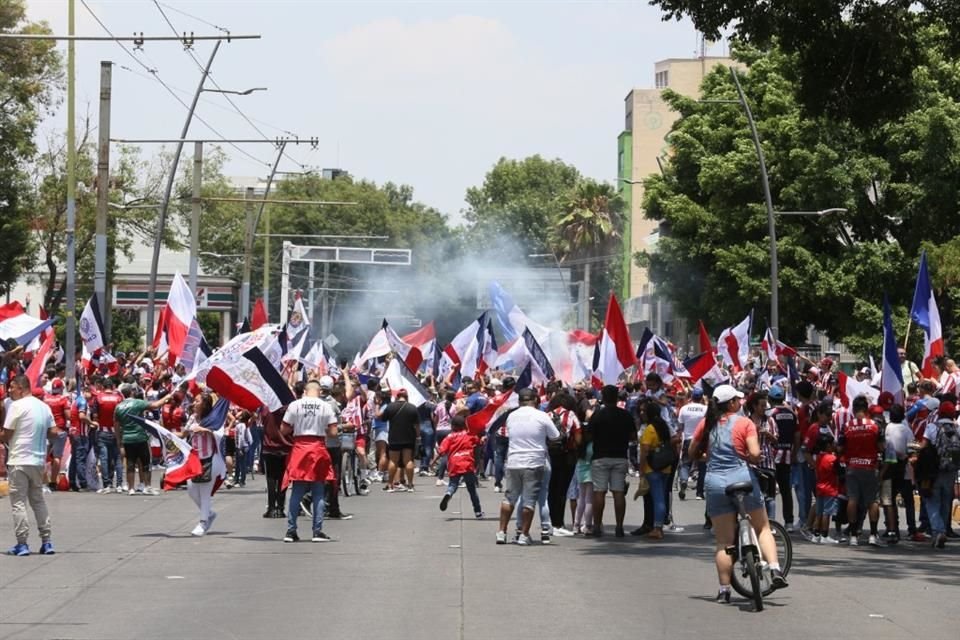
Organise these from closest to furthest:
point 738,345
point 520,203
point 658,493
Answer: point 658,493 → point 738,345 → point 520,203

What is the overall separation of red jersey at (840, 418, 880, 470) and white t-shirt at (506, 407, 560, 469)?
3205mm

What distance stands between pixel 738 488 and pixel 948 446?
6.29 meters

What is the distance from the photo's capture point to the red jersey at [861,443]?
59.3ft

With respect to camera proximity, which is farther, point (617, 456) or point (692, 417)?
point (692, 417)

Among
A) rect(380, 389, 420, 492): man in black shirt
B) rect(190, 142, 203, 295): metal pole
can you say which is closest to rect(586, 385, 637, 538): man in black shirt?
rect(380, 389, 420, 492): man in black shirt

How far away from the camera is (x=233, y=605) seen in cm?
1232

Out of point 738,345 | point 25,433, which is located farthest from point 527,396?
point 738,345

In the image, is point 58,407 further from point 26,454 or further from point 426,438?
point 426,438

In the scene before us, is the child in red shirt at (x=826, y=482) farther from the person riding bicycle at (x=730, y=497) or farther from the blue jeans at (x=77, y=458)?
the blue jeans at (x=77, y=458)

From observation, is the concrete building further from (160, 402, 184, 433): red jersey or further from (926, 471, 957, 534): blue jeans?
(926, 471, 957, 534): blue jeans

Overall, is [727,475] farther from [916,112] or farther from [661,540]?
[916,112]

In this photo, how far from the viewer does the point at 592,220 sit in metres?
101

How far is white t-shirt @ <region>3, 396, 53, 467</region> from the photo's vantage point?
51.6 feet

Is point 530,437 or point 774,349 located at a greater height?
point 774,349
